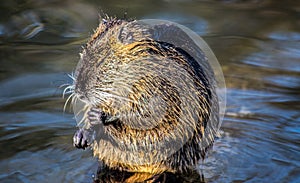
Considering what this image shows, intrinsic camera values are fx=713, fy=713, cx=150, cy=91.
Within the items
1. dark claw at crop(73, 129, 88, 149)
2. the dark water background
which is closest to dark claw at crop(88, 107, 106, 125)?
dark claw at crop(73, 129, 88, 149)

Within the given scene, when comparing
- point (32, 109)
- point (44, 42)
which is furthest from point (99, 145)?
point (44, 42)

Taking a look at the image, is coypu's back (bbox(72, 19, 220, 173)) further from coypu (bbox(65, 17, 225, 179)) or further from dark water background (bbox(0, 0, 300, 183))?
dark water background (bbox(0, 0, 300, 183))

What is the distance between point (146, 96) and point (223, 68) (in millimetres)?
2029

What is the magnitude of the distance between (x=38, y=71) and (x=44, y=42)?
0.76m

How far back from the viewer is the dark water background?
169 inches

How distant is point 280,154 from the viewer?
4430 mm

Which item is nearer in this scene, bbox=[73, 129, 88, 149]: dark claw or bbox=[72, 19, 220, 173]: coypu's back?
bbox=[72, 19, 220, 173]: coypu's back

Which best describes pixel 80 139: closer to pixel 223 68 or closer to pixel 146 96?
pixel 146 96

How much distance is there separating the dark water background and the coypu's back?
272 mm

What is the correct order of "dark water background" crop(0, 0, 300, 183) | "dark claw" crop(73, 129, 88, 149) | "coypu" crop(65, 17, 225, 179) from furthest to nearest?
"dark water background" crop(0, 0, 300, 183)
"dark claw" crop(73, 129, 88, 149)
"coypu" crop(65, 17, 225, 179)

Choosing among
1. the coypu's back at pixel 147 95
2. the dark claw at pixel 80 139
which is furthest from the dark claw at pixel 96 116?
the dark claw at pixel 80 139

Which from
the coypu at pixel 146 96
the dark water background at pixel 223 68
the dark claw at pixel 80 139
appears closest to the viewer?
the coypu at pixel 146 96

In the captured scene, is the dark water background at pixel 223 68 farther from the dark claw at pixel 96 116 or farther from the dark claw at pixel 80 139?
the dark claw at pixel 96 116

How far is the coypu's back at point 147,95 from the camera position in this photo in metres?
3.86
